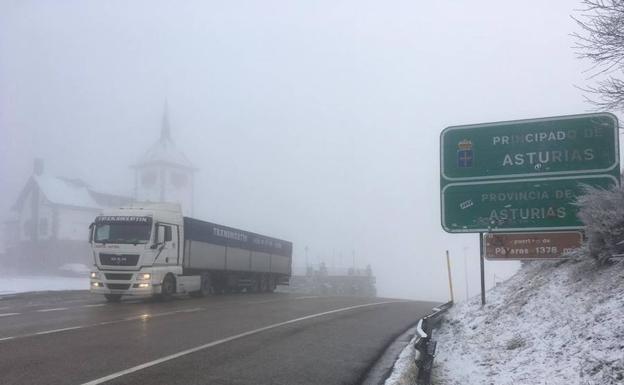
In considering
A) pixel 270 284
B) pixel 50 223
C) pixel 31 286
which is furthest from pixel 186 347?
pixel 50 223

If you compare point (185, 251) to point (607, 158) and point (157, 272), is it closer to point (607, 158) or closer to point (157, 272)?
point (157, 272)

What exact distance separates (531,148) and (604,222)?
3.87 metres

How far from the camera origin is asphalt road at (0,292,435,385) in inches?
271

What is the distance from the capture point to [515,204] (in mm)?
11531

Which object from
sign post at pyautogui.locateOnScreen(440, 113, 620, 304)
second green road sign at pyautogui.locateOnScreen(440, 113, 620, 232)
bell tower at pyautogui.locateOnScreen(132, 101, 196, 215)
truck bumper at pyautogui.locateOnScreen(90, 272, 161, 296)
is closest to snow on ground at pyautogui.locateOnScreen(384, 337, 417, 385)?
sign post at pyautogui.locateOnScreen(440, 113, 620, 304)

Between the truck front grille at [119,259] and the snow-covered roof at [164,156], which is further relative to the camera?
the snow-covered roof at [164,156]

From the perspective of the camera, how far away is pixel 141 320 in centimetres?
1262

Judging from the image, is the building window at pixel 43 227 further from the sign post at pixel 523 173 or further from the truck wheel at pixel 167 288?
the sign post at pixel 523 173

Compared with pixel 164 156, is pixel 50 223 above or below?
below

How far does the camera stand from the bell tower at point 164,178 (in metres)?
102

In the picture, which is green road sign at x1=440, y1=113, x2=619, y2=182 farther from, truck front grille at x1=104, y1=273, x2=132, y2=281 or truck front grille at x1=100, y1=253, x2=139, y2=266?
truck front grille at x1=104, y1=273, x2=132, y2=281

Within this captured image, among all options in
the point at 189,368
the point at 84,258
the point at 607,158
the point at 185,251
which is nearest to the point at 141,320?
the point at 189,368

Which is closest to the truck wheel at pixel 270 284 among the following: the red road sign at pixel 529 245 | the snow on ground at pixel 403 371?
the red road sign at pixel 529 245

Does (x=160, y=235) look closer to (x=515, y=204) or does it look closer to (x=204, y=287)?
(x=204, y=287)
